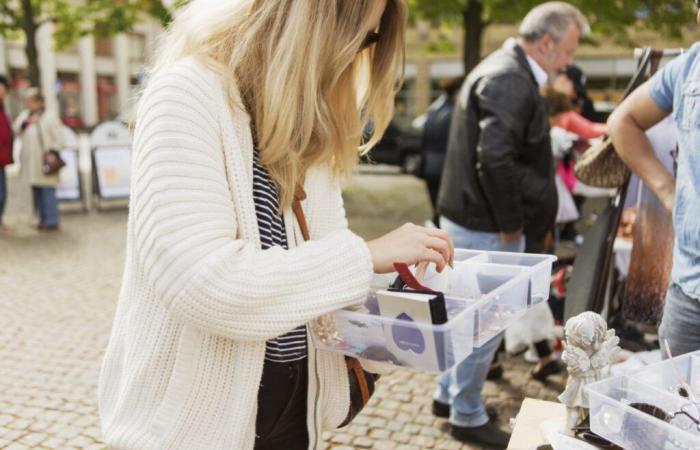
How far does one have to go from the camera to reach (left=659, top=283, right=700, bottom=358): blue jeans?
193 centimetres

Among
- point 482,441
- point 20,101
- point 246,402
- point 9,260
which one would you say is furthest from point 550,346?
point 20,101

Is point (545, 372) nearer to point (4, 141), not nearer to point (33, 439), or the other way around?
point (33, 439)

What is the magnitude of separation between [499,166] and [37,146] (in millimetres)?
7459

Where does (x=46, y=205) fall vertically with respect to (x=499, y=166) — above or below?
below

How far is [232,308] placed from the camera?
1.18m

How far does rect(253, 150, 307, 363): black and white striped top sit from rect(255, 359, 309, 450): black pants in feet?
0.07

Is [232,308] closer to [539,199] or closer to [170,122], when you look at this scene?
[170,122]

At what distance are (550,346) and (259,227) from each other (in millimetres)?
3383

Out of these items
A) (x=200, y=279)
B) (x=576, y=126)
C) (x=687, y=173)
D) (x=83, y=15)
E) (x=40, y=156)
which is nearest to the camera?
(x=200, y=279)

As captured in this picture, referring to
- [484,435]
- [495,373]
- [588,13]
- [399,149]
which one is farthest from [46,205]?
[399,149]

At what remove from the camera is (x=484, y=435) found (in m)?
3.39

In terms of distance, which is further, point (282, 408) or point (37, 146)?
point (37, 146)

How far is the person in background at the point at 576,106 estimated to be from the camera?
5.60 m

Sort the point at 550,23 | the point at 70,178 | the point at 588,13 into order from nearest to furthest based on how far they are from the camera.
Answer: the point at 550,23 < the point at 70,178 < the point at 588,13
